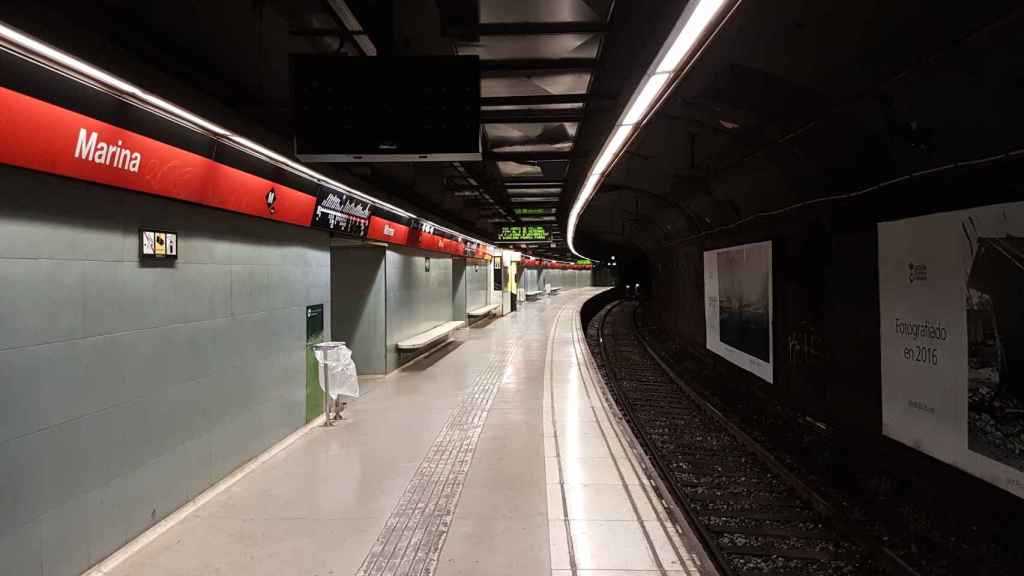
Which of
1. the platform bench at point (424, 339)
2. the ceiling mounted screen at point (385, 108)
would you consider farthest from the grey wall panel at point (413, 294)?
the ceiling mounted screen at point (385, 108)

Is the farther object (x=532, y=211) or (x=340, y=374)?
(x=532, y=211)

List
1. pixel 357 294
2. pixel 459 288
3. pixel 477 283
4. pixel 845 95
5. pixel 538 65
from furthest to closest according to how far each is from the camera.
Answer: pixel 477 283 < pixel 459 288 < pixel 357 294 < pixel 538 65 < pixel 845 95

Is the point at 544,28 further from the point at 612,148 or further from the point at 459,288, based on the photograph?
the point at 459,288

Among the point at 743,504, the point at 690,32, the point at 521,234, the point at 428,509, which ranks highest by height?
the point at 521,234

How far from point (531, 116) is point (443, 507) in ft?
12.9

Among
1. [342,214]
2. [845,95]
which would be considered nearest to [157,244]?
[342,214]

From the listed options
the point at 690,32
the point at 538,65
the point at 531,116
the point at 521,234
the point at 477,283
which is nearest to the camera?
the point at 690,32

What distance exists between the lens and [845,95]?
4.28m

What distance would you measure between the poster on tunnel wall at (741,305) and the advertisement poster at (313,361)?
565 centimetres

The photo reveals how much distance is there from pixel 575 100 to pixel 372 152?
2.33 metres

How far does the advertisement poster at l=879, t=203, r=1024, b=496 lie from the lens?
127 inches

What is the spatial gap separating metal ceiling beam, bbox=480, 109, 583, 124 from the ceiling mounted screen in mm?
2029

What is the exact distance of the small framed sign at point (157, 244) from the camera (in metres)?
3.53

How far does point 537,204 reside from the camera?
13562mm
